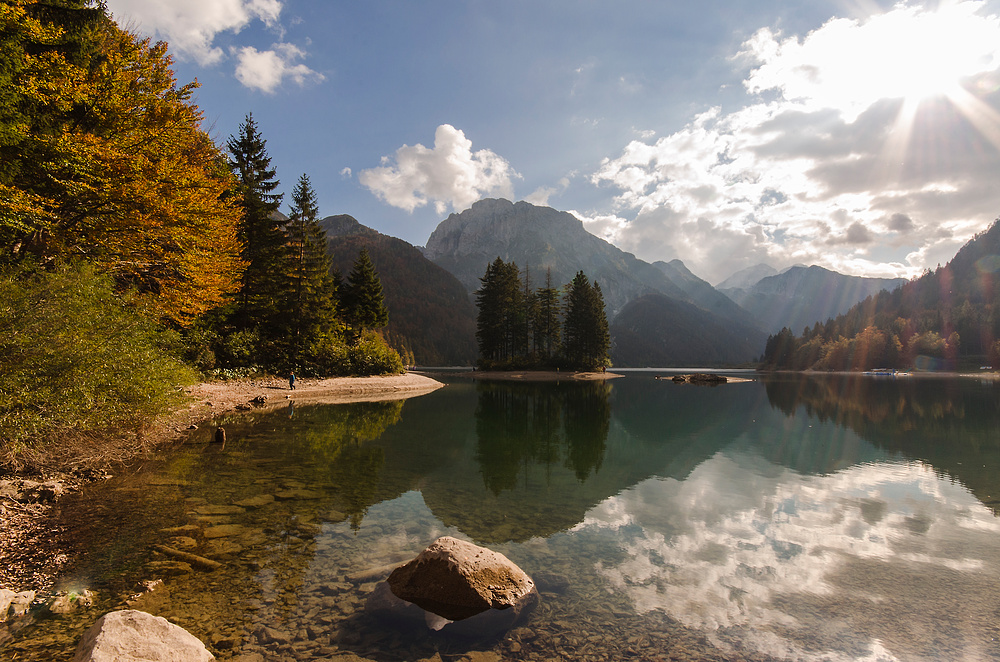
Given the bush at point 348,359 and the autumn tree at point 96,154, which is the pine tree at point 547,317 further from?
the autumn tree at point 96,154

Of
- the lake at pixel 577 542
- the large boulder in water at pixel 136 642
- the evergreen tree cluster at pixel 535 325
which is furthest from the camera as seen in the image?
the evergreen tree cluster at pixel 535 325

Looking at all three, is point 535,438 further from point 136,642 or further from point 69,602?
point 136,642

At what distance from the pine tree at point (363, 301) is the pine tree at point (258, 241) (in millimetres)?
14986

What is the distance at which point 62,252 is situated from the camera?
14.3 m

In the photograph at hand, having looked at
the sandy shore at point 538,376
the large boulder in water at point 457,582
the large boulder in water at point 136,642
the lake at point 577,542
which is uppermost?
the large boulder in water at point 136,642

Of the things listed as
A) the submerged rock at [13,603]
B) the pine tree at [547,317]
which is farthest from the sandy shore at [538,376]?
the submerged rock at [13,603]

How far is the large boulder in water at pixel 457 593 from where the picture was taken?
6.36 metres

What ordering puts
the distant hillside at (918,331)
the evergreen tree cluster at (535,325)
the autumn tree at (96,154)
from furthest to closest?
the distant hillside at (918,331) < the evergreen tree cluster at (535,325) < the autumn tree at (96,154)

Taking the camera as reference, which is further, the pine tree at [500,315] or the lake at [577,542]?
the pine tree at [500,315]

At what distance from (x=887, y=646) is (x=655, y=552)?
3.81 meters

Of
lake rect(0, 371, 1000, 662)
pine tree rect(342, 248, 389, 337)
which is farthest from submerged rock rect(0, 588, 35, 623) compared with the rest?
pine tree rect(342, 248, 389, 337)

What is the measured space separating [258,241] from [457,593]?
134 feet

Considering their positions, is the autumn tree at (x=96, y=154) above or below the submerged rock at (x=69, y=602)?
above

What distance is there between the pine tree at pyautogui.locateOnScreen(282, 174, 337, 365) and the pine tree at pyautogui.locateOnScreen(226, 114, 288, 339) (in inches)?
51.0
